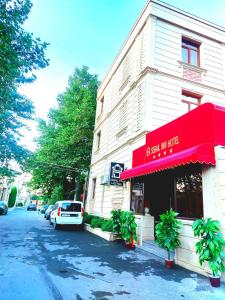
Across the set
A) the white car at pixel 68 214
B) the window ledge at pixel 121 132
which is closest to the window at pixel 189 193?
the window ledge at pixel 121 132

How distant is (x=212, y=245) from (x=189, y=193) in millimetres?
2040

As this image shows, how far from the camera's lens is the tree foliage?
20.6 metres

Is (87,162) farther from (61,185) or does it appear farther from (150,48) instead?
(150,48)

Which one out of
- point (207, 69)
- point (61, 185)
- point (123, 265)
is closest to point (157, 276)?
point (123, 265)

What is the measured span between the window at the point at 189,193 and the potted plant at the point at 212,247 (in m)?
0.92

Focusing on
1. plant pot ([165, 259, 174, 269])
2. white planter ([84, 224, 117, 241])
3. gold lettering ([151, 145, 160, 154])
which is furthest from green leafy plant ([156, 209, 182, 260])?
white planter ([84, 224, 117, 241])

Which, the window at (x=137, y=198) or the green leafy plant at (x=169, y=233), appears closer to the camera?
the green leafy plant at (x=169, y=233)

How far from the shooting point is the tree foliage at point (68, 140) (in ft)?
67.5

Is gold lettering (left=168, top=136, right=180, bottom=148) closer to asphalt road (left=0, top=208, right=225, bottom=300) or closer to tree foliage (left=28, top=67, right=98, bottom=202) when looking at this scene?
asphalt road (left=0, top=208, right=225, bottom=300)

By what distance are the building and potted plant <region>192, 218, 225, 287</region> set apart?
43 cm

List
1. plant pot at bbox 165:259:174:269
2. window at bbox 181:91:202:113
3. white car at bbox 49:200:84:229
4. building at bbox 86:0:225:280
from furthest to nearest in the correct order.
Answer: white car at bbox 49:200:84:229
window at bbox 181:91:202:113
plant pot at bbox 165:259:174:269
building at bbox 86:0:225:280

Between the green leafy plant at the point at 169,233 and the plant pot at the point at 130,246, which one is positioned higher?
the green leafy plant at the point at 169,233

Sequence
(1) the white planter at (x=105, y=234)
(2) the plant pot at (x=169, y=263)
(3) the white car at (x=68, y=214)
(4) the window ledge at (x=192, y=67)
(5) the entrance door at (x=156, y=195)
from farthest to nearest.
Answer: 1. (3) the white car at (x=68, y=214)
2. (4) the window ledge at (x=192, y=67)
3. (1) the white planter at (x=105, y=234)
4. (5) the entrance door at (x=156, y=195)
5. (2) the plant pot at (x=169, y=263)

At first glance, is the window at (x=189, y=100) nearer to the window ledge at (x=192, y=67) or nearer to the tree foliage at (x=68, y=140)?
the window ledge at (x=192, y=67)
